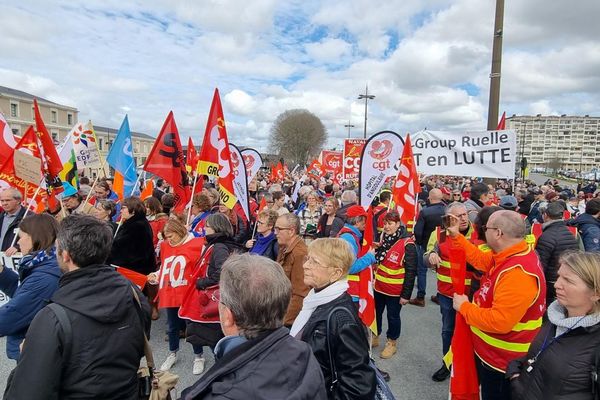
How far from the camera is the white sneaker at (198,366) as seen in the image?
168 inches

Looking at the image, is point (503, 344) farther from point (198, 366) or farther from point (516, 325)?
point (198, 366)

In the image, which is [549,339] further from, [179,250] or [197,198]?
[197,198]

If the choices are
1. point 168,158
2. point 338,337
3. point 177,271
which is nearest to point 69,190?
point 168,158

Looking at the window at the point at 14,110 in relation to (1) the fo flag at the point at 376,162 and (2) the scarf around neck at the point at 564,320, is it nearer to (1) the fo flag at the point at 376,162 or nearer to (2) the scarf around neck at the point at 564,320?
(1) the fo flag at the point at 376,162

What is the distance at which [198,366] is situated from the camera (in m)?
4.29

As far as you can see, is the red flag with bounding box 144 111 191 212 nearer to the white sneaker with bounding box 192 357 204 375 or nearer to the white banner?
the white sneaker with bounding box 192 357 204 375

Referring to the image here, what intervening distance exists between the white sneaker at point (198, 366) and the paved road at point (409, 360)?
62mm

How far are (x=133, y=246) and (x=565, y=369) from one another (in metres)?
4.52

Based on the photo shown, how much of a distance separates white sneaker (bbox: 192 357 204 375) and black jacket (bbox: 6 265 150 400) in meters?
2.29

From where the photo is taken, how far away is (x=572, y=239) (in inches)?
159

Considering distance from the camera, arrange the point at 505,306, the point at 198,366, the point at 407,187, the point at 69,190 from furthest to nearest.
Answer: the point at 69,190
the point at 407,187
the point at 198,366
the point at 505,306

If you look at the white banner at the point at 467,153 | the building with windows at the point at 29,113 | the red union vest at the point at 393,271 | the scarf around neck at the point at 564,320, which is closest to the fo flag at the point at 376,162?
the white banner at the point at 467,153

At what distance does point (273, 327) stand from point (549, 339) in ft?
5.50

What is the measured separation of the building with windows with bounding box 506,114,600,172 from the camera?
161750mm
